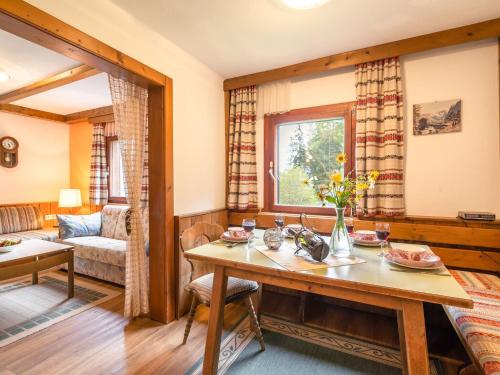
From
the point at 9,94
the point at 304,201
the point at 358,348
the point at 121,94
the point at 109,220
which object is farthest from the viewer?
the point at 109,220

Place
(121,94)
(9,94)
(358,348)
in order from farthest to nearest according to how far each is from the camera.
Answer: (9,94) < (121,94) < (358,348)

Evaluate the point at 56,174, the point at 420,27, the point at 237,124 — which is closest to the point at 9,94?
the point at 56,174

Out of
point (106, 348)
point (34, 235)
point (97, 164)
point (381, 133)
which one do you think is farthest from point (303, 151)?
point (34, 235)

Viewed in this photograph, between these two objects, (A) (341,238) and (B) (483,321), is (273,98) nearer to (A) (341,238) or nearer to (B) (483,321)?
(A) (341,238)

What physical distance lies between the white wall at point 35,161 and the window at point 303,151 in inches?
155

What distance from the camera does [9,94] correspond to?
11.1 ft

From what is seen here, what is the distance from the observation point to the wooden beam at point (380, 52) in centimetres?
198

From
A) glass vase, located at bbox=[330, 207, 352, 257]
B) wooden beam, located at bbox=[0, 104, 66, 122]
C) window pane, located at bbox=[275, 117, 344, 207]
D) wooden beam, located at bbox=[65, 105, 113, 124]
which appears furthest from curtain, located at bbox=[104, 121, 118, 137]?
glass vase, located at bbox=[330, 207, 352, 257]

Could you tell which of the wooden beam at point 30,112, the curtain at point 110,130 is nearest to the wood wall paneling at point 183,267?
the curtain at point 110,130

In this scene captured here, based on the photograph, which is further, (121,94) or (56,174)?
(56,174)

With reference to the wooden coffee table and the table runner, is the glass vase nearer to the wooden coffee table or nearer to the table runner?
the table runner

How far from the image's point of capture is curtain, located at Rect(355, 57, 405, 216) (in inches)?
88.3

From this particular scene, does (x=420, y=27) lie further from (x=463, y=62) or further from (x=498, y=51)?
(x=498, y=51)

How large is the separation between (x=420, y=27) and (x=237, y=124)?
1773 mm
